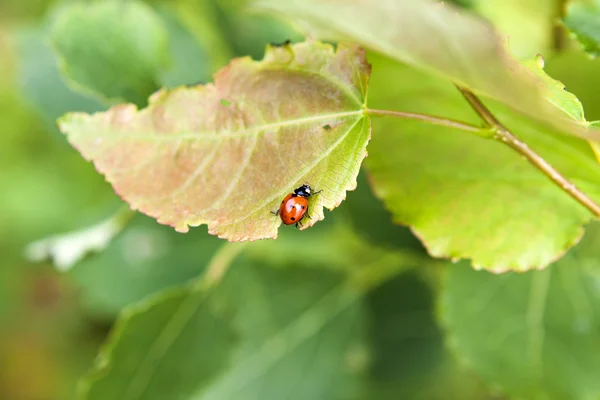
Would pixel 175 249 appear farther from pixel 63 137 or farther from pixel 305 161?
pixel 305 161

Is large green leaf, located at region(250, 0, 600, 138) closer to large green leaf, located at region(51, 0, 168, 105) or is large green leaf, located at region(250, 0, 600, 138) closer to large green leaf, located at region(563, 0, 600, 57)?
large green leaf, located at region(563, 0, 600, 57)

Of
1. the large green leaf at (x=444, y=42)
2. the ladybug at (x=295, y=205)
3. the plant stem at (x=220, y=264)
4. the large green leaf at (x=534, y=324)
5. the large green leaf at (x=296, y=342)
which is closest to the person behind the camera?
the large green leaf at (x=444, y=42)

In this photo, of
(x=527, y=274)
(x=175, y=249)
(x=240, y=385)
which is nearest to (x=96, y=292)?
(x=175, y=249)

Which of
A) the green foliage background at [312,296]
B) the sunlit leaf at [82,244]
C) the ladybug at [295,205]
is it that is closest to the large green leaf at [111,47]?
the green foliage background at [312,296]

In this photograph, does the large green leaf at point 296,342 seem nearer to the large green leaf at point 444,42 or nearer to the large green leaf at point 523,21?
the large green leaf at point 523,21

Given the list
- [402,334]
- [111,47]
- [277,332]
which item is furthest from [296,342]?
[111,47]
